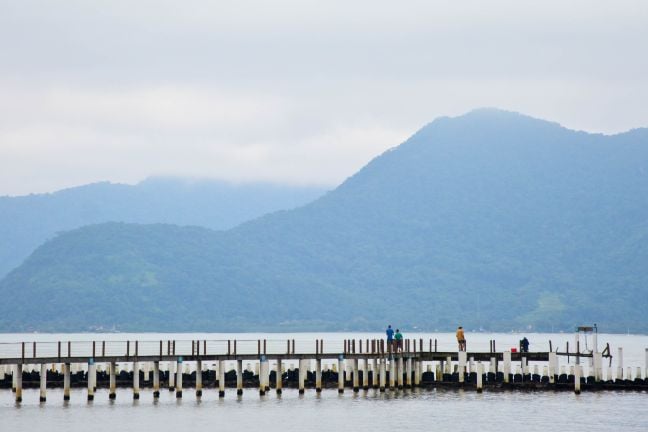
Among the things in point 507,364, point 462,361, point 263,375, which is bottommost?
point 263,375

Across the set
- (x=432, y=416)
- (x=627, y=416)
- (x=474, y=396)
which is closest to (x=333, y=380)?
(x=474, y=396)

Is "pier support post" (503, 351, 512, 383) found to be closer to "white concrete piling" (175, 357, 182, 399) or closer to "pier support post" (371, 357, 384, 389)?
"pier support post" (371, 357, 384, 389)

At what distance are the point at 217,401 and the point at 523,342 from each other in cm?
2108

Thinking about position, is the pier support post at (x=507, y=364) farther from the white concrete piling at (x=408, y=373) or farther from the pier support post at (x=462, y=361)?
the white concrete piling at (x=408, y=373)

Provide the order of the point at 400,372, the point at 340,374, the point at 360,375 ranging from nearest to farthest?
the point at 340,374, the point at 400,372, the point at 360,375

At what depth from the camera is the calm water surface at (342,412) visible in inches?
2876

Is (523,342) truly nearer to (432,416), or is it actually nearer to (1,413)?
(432,416)

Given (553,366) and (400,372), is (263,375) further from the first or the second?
(553,366)

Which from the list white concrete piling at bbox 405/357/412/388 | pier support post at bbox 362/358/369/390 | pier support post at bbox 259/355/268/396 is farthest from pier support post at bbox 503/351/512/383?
pier support post at bbox 259/355/268/396

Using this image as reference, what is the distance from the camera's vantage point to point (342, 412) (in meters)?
78.6

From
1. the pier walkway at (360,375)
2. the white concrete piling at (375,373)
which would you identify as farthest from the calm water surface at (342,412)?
the pier walkway at (360,375)

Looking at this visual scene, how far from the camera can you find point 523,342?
90.0m

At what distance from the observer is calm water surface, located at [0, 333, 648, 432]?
73062 mm

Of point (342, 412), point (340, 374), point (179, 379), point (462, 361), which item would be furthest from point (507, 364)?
point (179, 379)
